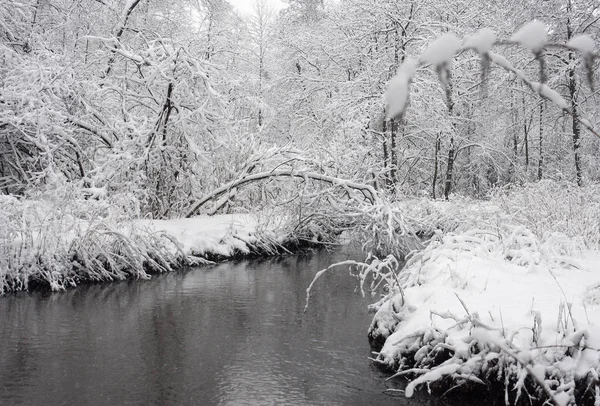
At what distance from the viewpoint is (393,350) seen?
580 cm

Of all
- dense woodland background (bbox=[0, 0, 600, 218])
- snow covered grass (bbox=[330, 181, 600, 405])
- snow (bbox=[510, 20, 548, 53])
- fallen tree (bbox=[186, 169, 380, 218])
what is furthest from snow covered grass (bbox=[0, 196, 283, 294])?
snow (bbox=[510, 20, 548, 53])

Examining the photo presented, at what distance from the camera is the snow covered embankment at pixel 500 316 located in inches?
177

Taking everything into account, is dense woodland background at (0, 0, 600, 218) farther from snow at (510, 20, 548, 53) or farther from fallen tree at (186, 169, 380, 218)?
snow at (510, 20, 548, 53)

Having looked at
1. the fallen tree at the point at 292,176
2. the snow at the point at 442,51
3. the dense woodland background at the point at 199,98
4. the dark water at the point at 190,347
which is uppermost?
the dense woodland background at the point at 199,98

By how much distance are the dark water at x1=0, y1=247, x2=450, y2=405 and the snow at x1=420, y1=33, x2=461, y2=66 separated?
4.37 meters

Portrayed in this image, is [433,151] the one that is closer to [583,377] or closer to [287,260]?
[287,260]

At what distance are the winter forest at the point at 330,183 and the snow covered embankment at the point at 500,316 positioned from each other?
0.02 meters

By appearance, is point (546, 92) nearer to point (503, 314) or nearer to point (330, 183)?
point (503, 314)

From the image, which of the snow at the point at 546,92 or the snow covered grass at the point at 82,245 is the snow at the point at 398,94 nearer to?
the snow at the point at 546,92

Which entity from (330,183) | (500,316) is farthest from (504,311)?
(330,183)

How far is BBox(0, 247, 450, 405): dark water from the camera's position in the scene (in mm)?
5230

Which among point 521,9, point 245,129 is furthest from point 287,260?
point 521,9

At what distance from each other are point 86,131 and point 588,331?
12149 millimetres

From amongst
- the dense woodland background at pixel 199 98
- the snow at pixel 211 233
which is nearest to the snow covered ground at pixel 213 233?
the snow at pixel 211 233
